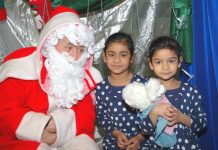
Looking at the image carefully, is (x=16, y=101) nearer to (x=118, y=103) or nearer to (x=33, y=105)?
Answer: (x=33, y=105)

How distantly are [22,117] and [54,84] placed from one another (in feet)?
0.88

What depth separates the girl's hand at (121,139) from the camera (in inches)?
75.4

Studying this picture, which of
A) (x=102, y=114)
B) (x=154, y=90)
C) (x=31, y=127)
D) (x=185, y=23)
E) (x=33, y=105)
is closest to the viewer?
(x=154, y=90)

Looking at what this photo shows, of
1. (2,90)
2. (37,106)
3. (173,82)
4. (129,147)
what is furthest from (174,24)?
(2,90)

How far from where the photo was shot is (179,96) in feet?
5.90

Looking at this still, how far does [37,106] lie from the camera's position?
73.8 inches

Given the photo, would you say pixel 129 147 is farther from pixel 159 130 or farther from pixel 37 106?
pixel 37 106

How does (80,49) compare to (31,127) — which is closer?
(31,127)

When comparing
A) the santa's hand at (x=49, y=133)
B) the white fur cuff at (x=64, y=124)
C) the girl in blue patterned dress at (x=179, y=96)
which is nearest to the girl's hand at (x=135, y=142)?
the girl in blue patterned dress at (x=179, y=96)

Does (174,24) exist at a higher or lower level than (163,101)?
higher

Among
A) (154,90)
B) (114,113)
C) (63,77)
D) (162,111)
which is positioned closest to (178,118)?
(162,111)

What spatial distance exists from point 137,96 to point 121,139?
40cm

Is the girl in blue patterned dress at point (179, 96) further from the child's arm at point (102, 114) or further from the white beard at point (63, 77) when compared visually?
the white beard at point (63, 77)

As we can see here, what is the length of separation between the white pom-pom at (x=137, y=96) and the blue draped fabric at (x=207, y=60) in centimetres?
48
